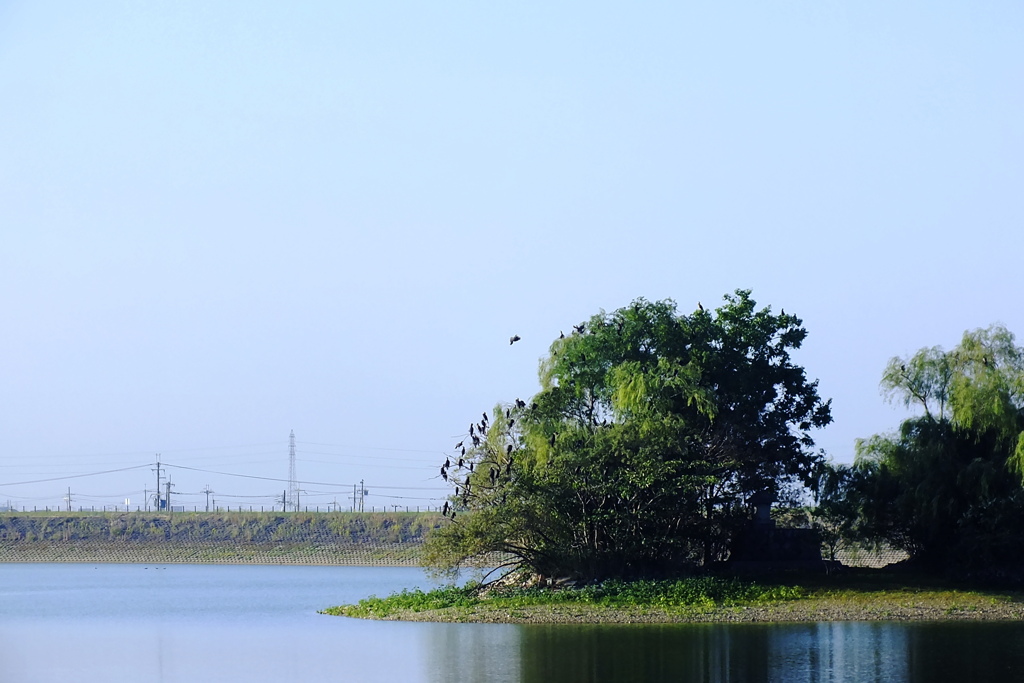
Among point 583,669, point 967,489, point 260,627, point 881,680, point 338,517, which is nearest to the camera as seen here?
point 881,680

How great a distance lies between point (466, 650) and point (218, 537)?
68699mm

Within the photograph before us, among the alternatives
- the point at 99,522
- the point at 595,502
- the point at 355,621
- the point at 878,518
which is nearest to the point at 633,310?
the point at 595,502

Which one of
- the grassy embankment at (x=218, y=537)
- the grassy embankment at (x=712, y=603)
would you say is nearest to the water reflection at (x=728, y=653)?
the grassy embankment at (x=712, y=603)

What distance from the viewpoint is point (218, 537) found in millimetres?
93375

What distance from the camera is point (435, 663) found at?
26.4 meters

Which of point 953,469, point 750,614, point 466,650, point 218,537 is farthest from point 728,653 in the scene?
point 218,537

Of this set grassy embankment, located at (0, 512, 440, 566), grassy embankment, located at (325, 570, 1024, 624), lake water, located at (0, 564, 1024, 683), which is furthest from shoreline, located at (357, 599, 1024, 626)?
grassy embankment, located at (0, 512, 440, 566)

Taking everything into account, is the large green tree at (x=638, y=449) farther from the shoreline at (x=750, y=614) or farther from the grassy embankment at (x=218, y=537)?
the grassy embankment at (x=218, y=537)

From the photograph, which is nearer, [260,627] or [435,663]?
[435,663]

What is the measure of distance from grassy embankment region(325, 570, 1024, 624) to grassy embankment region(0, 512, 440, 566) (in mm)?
50925

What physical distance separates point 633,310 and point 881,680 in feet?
69.8

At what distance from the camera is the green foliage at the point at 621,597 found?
35906 millimetres

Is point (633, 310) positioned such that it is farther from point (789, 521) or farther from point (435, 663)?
point (435, 663)

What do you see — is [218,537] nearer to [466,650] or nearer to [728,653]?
[466,650]
